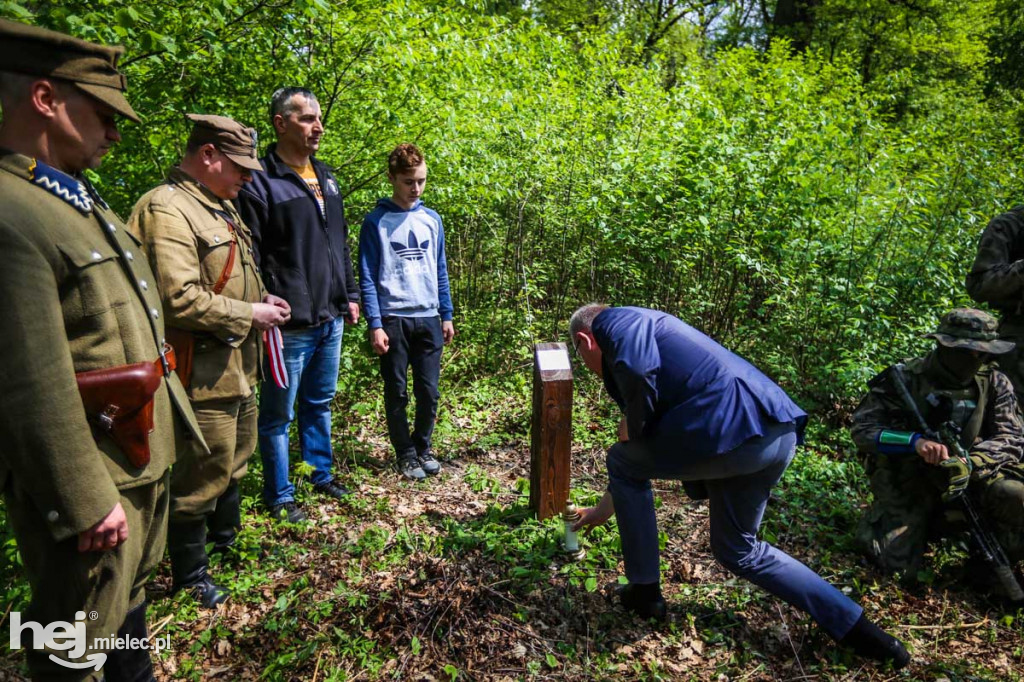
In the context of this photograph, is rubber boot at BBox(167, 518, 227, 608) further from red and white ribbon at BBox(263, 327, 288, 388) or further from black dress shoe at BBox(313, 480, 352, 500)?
black dress shoe at BBox(313, 480, 352, 500)

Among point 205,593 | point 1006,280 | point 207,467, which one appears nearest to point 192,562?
point 205,593

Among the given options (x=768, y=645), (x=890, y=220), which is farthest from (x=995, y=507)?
(x=890, y=220)

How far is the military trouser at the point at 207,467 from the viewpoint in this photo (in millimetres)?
3033

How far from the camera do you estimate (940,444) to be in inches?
142

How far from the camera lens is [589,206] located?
5.93 meters

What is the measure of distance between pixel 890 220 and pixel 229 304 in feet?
18.9

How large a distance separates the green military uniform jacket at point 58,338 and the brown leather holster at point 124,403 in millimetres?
35

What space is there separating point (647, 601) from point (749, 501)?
784 millimetres

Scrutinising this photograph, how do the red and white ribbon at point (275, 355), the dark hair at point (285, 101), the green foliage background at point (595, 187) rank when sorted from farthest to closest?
the green foliage background at point (595, 187) → the dark hair at point (285, 101) → the red and white ribbon at point (275, 355)

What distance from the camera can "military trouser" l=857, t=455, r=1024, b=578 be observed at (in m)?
3.71

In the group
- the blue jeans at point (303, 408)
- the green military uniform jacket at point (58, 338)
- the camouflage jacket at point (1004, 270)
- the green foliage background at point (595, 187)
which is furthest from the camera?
the green foliage background at point (595, 187)

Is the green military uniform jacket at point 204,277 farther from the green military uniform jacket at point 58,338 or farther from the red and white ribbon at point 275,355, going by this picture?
the green military uniform jacket at point 58,338

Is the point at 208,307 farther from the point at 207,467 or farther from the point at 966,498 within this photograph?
the point at 966,498

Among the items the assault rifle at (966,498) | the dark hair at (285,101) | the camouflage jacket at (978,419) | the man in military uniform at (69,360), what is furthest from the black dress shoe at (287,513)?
the assault rifle at (966,498)
